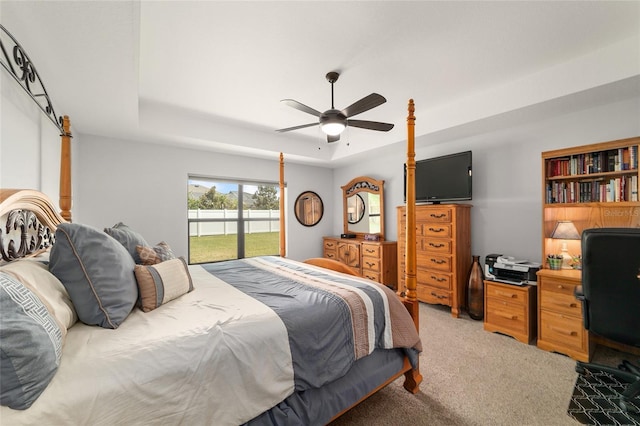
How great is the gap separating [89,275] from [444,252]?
135 inches

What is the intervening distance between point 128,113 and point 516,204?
14.4 feet

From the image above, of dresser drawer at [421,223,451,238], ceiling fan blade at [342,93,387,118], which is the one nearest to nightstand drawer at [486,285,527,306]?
dresser drawer at [421,223,451,238]

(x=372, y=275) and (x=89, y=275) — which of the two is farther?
(x=372, y=275)

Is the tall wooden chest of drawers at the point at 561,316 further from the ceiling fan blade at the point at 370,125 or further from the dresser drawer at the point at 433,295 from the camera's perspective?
the ceiling fan blade at the point at 370,125

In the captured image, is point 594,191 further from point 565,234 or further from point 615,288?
point 615,288

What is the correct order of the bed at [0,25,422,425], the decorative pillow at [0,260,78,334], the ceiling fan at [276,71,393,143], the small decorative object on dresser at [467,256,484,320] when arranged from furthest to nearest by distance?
the small decorative object on dresser at [467,256,484,320] → the ceiling fan at [276,71,393,143] → the decorative pillow at [0,260,78,334] → the bed at [0,25,422,425]

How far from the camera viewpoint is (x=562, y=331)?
234 cm

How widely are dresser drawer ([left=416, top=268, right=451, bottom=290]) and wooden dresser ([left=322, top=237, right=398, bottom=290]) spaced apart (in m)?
0.72

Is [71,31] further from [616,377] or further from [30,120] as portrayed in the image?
[616,377]

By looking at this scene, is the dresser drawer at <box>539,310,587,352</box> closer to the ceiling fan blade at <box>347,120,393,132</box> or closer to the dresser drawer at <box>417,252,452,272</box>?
the dresser drawer at <box>417,252,452,272</box>

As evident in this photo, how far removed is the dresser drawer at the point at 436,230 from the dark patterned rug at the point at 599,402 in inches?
66.7

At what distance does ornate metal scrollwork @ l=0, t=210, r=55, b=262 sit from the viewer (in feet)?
3.91

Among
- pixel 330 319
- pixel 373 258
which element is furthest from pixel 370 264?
pixel 330 319

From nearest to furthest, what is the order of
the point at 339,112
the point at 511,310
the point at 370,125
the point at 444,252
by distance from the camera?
the point at 339,112 → the point at 370,125 → the point at 511,310 → the point at 444,252
